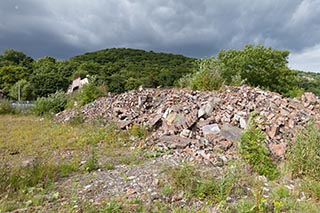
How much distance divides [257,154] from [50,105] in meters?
8.98

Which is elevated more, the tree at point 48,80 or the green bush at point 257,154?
the tree at point 48,80

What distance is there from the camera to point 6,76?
107 ft

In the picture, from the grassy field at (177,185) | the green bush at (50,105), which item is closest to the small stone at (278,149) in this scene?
the grassy field at (177,185)

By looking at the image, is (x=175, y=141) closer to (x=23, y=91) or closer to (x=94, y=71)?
(x=94, y=71)

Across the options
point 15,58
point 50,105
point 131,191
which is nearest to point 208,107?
point 131,191

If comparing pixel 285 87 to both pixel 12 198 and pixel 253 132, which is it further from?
pixel 12 198

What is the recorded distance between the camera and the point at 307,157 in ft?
9.23

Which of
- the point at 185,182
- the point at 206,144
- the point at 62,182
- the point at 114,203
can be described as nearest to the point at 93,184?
the point at 62,182

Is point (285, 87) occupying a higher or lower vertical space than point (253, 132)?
higher

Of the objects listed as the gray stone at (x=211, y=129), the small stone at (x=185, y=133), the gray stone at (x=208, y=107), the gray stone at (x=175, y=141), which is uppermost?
the gray stone at (x=208, y=107)

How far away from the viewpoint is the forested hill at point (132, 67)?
2300 cm

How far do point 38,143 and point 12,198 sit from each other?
274 centimetres

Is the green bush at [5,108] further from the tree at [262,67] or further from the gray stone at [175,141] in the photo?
the tree at [262,67]

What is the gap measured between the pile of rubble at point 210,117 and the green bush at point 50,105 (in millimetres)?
3688
